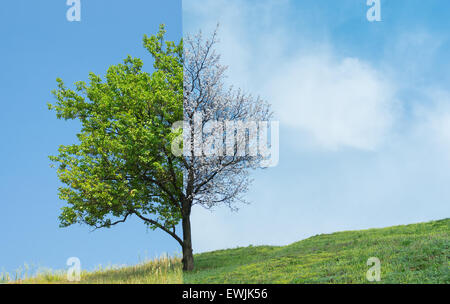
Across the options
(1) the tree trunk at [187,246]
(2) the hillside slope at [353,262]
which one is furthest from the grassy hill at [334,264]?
(1) the tree trunk at [187,246]

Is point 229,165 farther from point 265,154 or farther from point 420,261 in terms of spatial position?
point 420,261

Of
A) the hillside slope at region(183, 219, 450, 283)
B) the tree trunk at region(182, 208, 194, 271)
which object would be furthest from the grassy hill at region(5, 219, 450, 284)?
the tree trunk at region(182, 208, 194, 271)

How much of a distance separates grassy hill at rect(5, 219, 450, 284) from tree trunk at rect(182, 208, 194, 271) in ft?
4.37

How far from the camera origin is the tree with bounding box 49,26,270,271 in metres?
22.8

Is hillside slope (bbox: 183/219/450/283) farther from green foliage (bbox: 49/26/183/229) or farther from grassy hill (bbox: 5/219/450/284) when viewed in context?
green foliage (bbox: 49/26/183/229)

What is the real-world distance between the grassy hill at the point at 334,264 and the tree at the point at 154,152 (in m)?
3.29

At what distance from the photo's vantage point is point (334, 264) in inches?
736

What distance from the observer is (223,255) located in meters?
30.4

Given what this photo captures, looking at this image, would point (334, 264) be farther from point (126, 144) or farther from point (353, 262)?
point (126, 144)

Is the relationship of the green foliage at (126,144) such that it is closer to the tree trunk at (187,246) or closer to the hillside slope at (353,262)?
the tree trunk at (187,246)

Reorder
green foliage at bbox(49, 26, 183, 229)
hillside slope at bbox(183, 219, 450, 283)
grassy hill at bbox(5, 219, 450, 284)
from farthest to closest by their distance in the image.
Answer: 1. green foliage at bbox(49, 26, 183, 229)
2. grassy hill at bbox(5, 219, 450, 284)
3. hillside slope at bbox(183, 219, 450, 283)

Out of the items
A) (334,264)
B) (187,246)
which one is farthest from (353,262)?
(187,246)

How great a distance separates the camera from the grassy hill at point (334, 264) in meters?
15.5
